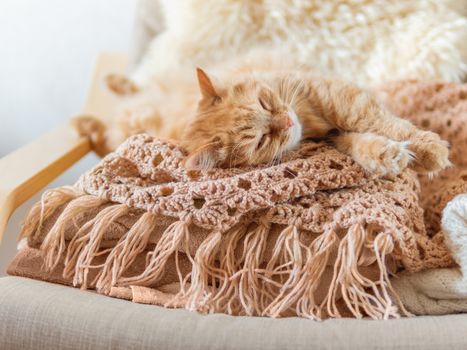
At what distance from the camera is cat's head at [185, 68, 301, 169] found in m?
1.11

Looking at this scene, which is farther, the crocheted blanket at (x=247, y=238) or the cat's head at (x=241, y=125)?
the cat's head at (x=241, y=125)

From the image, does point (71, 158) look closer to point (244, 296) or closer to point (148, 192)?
point (148, 192)

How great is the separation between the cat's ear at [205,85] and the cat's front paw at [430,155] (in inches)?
16.6

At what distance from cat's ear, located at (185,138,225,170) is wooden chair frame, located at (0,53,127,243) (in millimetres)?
419

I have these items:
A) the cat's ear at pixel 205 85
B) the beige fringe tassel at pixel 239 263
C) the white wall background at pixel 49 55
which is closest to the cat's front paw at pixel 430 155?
the beige fringe tassel at pixel 239 263

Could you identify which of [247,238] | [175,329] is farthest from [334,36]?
[175,329]

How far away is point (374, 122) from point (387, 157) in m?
0.13

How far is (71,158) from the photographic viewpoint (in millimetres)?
1482

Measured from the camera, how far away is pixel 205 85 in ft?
3.74

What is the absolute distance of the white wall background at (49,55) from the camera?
2.00 meters

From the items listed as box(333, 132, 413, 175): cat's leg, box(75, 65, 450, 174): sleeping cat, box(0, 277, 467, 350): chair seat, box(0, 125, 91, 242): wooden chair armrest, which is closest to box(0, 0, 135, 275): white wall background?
box(0, 125, 91, 242): wooden chair armrest

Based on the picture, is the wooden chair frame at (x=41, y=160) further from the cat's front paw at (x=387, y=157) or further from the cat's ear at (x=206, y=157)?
the cat's front paw at (x=387, y=157)

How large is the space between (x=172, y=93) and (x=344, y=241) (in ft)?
2.34

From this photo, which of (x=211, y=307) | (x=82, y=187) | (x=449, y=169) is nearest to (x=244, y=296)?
(x=211, y=307)
